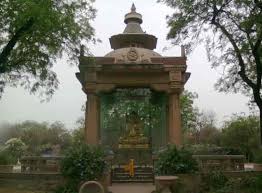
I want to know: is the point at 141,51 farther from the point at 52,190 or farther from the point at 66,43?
the point at 52,190

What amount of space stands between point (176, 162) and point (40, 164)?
256 inches

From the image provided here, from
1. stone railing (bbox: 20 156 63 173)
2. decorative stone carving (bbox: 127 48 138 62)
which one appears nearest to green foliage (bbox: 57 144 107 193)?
stone railing (bbox: 20 156 63 173)

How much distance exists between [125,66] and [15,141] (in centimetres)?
3421

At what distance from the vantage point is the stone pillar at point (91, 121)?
2266 centimetres

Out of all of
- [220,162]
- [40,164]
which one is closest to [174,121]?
[220,162]

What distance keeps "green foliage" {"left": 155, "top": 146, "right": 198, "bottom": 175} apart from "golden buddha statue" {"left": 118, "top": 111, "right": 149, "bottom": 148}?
481 inches

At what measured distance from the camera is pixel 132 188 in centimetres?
1864

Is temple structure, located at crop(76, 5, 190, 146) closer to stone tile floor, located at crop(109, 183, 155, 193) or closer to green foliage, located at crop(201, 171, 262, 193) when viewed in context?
stone tile floor, located at crop(109, 183, 155, 193)

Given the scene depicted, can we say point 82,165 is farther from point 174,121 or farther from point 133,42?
point 133,42

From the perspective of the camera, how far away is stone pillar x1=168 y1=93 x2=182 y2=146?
23.4 meters

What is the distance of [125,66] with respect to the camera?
23797mm

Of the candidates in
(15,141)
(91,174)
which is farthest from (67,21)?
(15,141)

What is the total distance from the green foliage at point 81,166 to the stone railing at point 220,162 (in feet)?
14.6

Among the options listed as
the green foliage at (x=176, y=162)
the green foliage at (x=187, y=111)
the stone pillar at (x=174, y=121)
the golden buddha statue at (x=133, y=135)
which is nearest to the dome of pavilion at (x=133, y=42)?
the stone pillar at (x=174, y=121)
